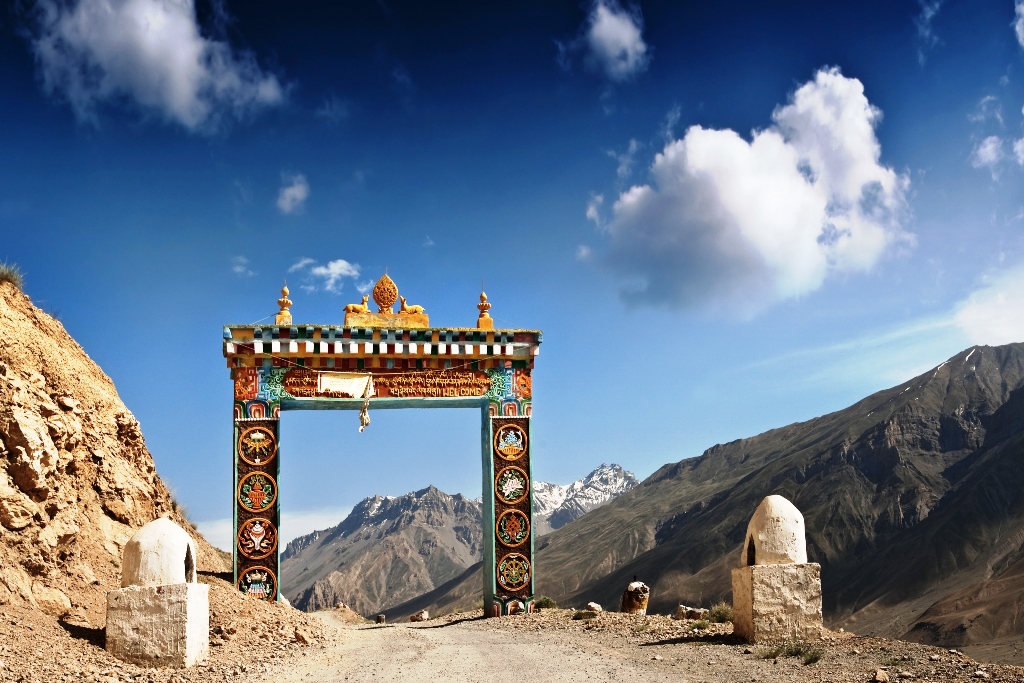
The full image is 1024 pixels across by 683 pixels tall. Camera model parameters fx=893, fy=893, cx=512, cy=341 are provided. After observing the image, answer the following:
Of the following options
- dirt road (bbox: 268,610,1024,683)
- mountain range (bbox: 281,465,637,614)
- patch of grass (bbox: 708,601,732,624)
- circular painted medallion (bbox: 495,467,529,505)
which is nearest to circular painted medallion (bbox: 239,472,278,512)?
dirt road (bbox: 268,610,1024,683)

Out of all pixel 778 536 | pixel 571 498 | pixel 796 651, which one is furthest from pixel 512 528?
pixel 571 498

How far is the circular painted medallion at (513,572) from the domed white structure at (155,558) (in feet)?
26.8

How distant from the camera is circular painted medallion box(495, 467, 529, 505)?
17812 mm

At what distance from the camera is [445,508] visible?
5615 inches

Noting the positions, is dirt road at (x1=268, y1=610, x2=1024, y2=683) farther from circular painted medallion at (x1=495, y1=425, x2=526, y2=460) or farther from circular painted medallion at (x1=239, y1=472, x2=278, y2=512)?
circular painted medallion at (x1=495, y1=425, x2=526, y2=460)

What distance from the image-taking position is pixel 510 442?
17.9 metres

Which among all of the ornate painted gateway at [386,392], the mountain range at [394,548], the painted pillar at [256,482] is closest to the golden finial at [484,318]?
the ornate painted gateway at [386,392]

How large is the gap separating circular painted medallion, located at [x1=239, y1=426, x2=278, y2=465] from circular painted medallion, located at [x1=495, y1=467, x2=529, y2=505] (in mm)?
4395

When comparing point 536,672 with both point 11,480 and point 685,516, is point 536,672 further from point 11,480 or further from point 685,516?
point 685,516

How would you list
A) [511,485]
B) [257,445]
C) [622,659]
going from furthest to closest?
1. [511,485]
2. [257,445]
3. [622,659]

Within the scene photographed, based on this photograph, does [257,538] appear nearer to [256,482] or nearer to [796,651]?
[256,482]

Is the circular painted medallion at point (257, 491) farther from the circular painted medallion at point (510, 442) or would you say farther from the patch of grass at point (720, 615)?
the patch of grass at point (720, 615)

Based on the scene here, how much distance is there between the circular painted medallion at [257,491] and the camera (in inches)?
652

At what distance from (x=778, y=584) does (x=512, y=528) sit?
7.90 meters
